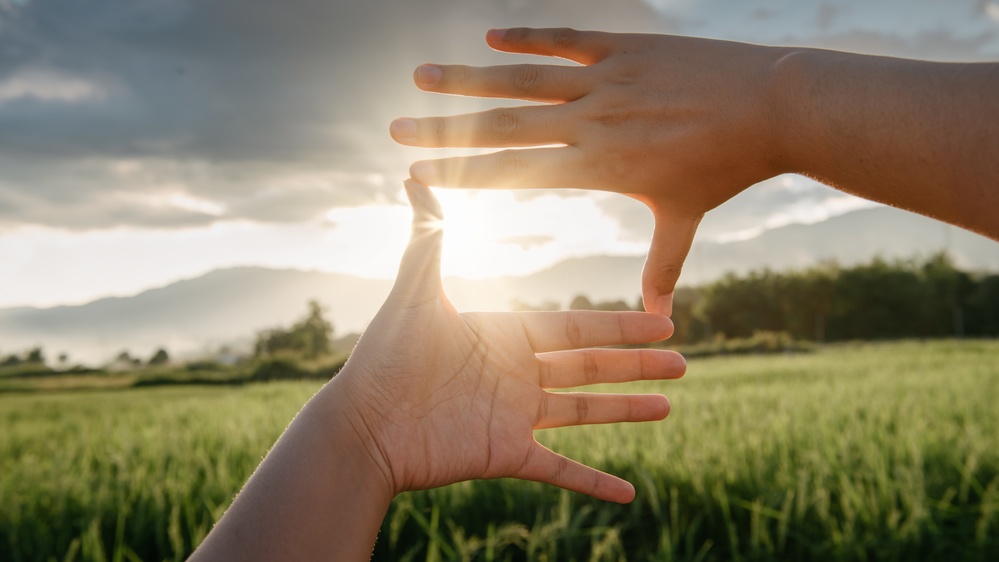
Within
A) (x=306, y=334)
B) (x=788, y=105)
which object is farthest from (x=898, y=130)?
(x=306, y=334)

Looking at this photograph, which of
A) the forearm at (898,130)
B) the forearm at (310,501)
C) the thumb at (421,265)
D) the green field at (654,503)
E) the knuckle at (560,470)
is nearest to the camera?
the forearm at (898,130)

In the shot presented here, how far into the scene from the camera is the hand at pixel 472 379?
1407mm

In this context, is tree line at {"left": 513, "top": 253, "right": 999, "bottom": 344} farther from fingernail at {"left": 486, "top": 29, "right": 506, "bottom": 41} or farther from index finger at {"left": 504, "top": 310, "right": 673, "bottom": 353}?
fingernail at {"left": 486, "top": 29, "right": 506, "bottom": 41}

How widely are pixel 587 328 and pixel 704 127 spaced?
22.2 inches

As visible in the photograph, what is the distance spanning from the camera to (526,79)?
145 cm

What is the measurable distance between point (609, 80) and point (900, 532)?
8.14ft

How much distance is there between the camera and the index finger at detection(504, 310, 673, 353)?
1.61 m

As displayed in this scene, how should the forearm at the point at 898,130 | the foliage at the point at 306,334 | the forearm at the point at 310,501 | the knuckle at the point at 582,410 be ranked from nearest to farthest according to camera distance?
the forearm at the point at 898,130 → the forearm at the point at 310,501 → the knuckle at the point at 582,410 → the foliage at the point at 306,334

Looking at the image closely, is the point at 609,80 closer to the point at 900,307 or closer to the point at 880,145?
the point at 880,145

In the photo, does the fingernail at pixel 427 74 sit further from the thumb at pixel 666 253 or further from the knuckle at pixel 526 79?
the thumb at pixel 666 253

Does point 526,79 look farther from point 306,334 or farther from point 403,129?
point 306,334

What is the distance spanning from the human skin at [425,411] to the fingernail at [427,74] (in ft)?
0.79

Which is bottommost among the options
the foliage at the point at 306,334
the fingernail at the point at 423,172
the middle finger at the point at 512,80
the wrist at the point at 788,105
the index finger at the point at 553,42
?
the foliage at the point at 306,334

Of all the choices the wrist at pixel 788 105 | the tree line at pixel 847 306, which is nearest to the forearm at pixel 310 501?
the wrist at pixel 788 105
